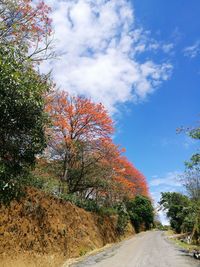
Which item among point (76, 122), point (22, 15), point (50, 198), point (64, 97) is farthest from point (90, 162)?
point (22, 15)

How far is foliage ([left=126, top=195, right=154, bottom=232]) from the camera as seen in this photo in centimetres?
5175

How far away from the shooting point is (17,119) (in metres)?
10.5

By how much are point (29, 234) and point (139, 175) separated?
31685 millimetres

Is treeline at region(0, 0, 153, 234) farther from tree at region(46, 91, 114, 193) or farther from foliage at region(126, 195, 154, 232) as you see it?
foliage at region(126, 195, 154, 232)

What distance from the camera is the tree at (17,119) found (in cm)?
967

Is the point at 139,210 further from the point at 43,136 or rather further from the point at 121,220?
the point at 43,136

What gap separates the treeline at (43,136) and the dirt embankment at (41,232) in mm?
1042

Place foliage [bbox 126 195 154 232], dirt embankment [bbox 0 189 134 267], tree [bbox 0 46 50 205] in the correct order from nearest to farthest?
tree [bbox 0 46 50 205] → dirt embankment [bbox 0 189 134 267] → foliage [bbox 126 195 154 232]

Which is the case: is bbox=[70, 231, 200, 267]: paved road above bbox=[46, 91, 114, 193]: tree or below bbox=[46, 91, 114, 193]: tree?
below

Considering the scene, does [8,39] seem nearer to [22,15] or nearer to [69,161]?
[22,15]

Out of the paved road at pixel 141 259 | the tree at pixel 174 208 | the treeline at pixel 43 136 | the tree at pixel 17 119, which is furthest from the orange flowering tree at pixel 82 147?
the tree at pixel 174 208

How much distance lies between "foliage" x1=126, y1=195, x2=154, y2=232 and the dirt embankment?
25.9m

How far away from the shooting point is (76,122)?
87.3ft

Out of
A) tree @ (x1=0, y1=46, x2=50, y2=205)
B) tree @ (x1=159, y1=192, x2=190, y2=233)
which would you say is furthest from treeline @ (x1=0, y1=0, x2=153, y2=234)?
tree @ (x1=159, y1=192, x2=190, y2=233)
